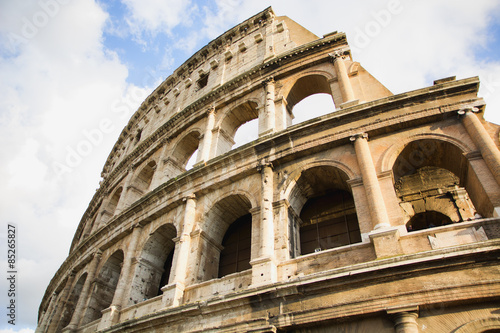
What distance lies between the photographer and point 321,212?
9.58 metres

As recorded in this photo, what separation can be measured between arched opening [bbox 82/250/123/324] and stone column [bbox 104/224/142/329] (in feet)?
4.56

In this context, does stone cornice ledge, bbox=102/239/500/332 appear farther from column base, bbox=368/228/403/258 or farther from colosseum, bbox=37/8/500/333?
column base, bbox=368/228/403/258

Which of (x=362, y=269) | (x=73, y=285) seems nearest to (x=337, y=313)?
(x=362, y=269)

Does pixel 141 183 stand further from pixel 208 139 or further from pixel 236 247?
pixel 236 247

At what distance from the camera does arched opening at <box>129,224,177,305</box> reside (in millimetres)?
10641

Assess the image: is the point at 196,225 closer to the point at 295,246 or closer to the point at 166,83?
the point at 295,246

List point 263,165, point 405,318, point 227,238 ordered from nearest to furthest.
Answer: point 405,318
point 263,165
point 227,238

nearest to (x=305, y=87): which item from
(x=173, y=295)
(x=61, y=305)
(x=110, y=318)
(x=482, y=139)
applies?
(x=482, y=139)

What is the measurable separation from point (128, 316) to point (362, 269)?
6771mm

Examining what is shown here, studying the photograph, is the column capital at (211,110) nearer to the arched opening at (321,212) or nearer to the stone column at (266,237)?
the stone column at (266,237)

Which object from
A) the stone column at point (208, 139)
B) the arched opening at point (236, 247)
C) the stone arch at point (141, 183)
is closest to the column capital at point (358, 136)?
the arched opening at point (236, 247)

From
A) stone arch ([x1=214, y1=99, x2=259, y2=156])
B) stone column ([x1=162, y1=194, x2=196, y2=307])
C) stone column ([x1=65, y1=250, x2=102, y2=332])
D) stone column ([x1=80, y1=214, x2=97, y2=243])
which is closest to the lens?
stone column ([x1=162, y1=194, x2=196, y2=307])

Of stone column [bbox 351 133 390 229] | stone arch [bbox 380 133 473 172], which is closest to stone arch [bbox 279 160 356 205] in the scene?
stone column [bbox 351 133 390 229]

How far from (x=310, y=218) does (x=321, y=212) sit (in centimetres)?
35
